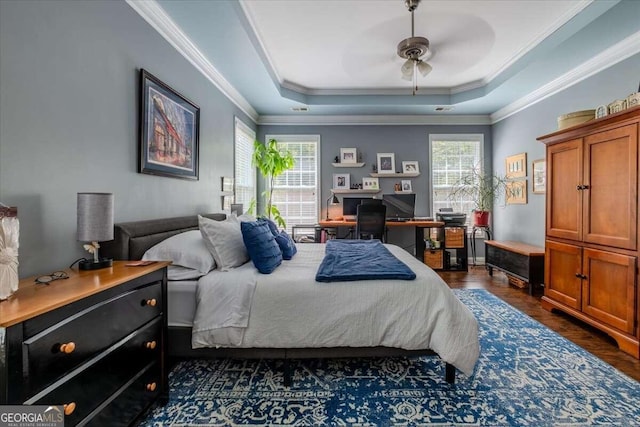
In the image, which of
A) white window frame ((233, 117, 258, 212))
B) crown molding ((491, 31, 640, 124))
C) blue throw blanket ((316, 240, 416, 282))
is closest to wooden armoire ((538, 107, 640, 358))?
crown molding ((491, 31, 640, 124))

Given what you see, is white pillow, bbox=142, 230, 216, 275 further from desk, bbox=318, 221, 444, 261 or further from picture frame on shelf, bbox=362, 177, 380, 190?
picture frame on shelf, bbox=362, 177, 380, 190

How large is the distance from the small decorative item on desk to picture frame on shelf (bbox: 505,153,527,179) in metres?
5.53

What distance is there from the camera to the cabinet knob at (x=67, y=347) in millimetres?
1013

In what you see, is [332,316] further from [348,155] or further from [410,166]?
[410,166]

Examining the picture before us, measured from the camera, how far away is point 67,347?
3.39ft

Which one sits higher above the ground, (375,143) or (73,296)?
(375,143)

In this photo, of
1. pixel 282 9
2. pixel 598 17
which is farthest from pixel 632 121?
pixel 282 9

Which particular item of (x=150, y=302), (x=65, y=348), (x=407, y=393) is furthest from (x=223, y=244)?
(x=407, y=393)

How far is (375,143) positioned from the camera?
5.41 m

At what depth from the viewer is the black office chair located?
4441 mm

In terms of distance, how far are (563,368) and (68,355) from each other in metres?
2.88

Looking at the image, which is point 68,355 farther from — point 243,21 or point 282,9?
point 282,9

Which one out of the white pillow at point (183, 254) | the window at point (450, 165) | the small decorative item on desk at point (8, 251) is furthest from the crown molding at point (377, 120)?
the small decorative item on desk at point (8, 251)

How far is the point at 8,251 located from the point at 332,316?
1499mm
